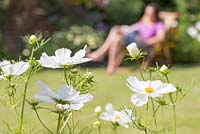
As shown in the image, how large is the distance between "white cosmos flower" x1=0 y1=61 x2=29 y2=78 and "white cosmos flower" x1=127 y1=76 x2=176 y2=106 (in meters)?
0.22

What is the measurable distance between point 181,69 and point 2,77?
913cm

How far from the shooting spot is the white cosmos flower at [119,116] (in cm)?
157

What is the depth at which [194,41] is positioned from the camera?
38.2ft

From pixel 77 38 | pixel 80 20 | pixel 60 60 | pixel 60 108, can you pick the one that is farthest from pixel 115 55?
pixel 60 108

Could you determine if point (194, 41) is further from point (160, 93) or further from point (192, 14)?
point (160, 93)

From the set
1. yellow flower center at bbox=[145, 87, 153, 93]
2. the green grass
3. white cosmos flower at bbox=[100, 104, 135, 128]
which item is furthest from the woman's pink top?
yellow flower center at bbox=[145, 87, 153, 93]

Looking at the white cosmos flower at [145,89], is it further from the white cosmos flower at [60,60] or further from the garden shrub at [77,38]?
the garden shrub at [77,38]

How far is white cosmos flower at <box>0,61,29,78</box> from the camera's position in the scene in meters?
1.40

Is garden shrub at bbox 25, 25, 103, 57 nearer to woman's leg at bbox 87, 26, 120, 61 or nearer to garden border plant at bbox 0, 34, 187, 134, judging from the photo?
woman's leg at bbox 87, 26, 120, 61

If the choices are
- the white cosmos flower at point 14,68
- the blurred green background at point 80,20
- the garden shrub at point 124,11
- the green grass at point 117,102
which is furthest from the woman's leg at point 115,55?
the white cosmos flower at point 14,68

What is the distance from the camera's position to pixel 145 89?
1.47 meters

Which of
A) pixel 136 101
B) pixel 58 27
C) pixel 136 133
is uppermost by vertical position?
pixel 58 27

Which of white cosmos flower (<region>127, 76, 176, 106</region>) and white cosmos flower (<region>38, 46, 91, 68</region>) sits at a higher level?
white cosmos flower (<region>38, 46, 91, 68</region>)

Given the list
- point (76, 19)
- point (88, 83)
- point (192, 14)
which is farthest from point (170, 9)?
point (88, 83)
